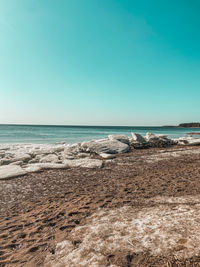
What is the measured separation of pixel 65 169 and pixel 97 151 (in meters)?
5.52

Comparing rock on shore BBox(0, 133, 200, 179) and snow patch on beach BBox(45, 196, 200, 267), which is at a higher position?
snow patch on beach BBox(45, 196, 200, 267)

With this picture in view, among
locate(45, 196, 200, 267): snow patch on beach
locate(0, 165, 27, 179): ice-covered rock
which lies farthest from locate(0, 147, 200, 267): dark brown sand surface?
locate(0, 165, 27, 179): ice-covered rock

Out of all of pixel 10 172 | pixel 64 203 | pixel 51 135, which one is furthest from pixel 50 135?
pixel 64 203

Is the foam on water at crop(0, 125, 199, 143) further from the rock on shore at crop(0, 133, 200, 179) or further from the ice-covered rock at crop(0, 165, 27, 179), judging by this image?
the ice-covered rock at crop(0, 165, 27, 179)

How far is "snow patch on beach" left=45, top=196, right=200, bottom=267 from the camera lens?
2227 mm

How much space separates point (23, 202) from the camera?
4.87 meters

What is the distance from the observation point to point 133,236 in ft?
8.54

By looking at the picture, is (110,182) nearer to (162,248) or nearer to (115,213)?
(115,213)

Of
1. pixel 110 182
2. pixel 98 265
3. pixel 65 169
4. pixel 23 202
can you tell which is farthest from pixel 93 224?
pixel 65 169

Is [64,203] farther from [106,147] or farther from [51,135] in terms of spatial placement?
[51,135]

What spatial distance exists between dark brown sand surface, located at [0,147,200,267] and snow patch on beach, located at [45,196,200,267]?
0.39 ft

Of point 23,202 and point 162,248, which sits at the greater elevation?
point 162,248

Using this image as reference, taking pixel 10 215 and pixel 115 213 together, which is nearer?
pixel 115 213

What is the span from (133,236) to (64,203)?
2.50 metres
